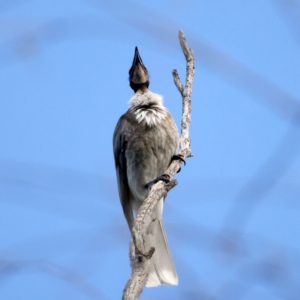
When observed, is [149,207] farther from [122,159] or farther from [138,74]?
[138,74]

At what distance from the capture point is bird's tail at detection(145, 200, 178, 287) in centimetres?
556

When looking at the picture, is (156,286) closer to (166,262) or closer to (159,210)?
(166,262)

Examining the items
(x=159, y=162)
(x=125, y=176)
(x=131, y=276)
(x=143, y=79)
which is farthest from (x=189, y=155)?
(x=131, y=276)

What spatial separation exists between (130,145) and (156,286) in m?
1.41

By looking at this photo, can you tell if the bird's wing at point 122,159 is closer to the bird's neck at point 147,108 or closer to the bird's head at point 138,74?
the bird's neck at point 147,108

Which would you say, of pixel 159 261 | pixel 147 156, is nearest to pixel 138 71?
pixel 147 156

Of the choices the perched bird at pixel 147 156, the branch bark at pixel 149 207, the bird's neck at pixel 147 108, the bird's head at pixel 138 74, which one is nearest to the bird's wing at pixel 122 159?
the perched bird at pixel 147 156

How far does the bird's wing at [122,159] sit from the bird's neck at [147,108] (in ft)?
0.49

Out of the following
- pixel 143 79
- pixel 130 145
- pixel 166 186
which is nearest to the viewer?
pixel 166 186

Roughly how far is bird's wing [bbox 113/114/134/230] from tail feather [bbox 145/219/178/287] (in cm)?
34

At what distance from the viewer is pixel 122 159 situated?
6039 mm

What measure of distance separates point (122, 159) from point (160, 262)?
3.71ft

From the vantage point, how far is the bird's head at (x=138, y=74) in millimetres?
6539

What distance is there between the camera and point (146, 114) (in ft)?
19.4
